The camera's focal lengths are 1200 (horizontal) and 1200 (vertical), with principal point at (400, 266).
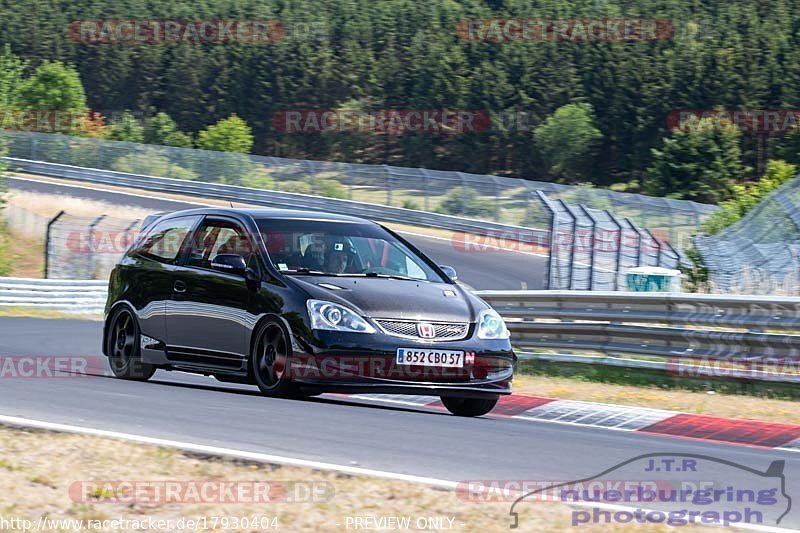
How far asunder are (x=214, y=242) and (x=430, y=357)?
233 cm

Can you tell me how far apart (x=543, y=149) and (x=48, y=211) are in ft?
192

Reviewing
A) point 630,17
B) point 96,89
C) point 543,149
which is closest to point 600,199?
point 543,149

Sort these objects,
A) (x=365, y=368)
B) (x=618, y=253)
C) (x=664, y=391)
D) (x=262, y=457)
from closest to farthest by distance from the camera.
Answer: (x=262, y=457) < (x=365, y=368) < (x=664, y=391) < (x=618, y=253)

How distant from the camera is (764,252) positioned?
51.8 feet

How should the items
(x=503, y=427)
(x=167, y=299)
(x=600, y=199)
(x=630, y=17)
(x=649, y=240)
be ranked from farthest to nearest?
(x=630, y=17) < (x=600, y=199) < (x=649, y=240) < (x=167, y=299) < (x=503, y=427)

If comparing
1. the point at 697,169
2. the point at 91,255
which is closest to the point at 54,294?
the point at 91,255

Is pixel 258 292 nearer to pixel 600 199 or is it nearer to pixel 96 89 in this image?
pixel 600 199

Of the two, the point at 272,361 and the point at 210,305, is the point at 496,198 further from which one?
the point at 272,361

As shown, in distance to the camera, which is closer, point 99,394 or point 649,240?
point 99,394

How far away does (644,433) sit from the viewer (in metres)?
9.20

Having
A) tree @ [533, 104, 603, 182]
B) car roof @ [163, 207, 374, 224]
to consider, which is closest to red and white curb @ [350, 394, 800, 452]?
car roof @ [163, 207, 374, 224]

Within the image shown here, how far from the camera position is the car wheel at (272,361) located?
873cm

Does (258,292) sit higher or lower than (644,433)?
higher

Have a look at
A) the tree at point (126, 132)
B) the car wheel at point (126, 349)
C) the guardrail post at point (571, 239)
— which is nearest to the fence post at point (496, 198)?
the guardrail post at point (571, 239)
